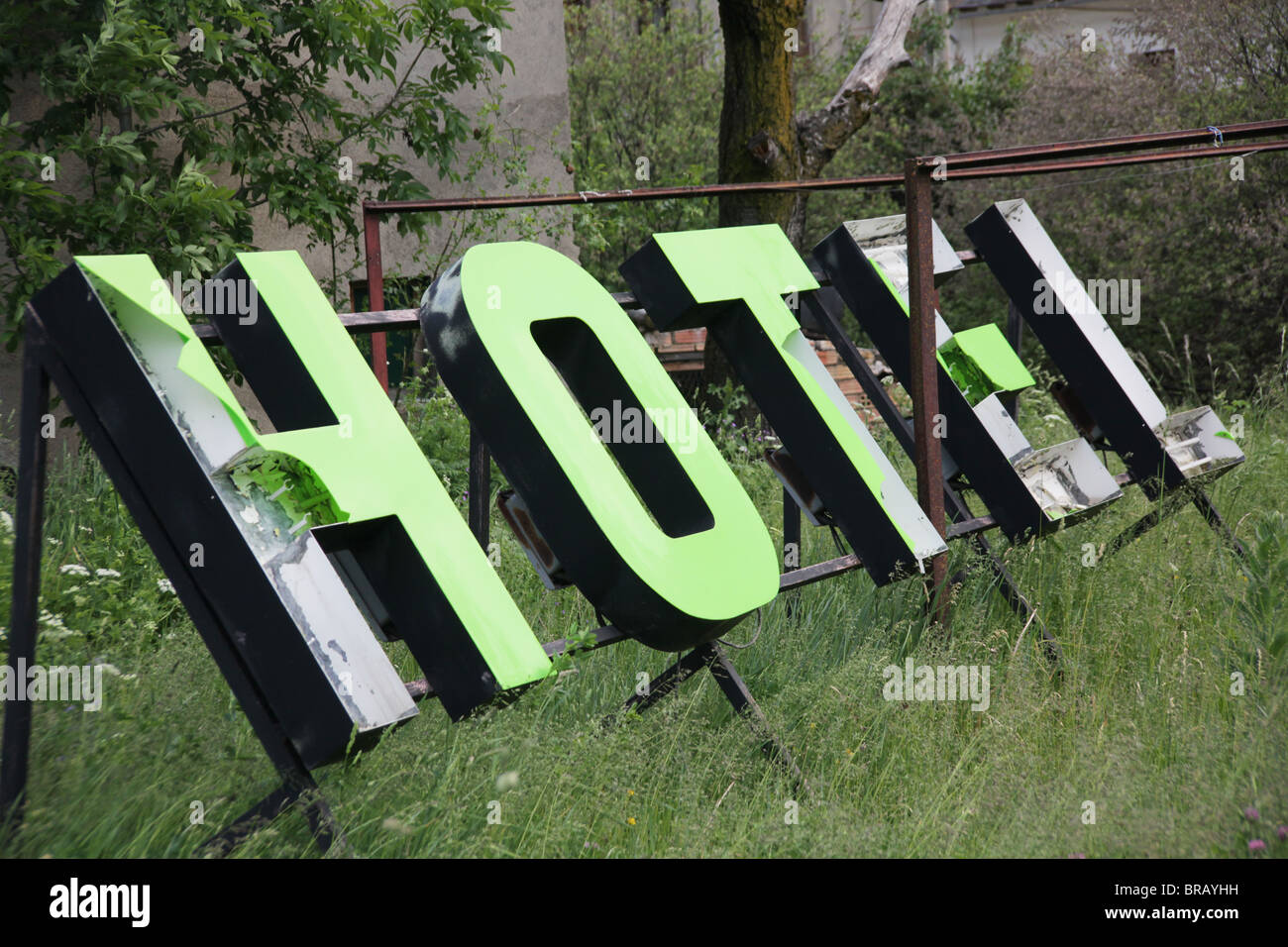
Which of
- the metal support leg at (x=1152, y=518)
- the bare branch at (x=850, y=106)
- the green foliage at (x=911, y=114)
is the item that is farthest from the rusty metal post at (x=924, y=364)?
the green foliage at (x=911, y=114)

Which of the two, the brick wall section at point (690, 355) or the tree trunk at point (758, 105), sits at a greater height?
the tree trunk at point (758, 105)

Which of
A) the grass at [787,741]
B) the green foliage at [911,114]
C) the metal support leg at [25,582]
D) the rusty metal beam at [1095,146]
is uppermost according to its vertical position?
the green foliage at [911,114]

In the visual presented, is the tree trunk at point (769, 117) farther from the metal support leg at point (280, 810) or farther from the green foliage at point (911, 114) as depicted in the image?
the metal support leg at point (280, 810)

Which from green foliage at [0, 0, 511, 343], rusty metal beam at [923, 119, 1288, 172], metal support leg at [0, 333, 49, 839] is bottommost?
metal support leg at [0, 333, 49, 839]

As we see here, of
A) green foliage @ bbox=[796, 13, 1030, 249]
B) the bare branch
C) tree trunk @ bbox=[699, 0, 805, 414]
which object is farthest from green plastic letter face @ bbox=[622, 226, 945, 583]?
green foliage @ bbox=[796, 13, 1030, 249]

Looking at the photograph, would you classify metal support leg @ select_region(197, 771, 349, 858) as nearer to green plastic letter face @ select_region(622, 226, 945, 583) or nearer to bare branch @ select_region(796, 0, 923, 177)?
green plastic letter face @ select_region(622, 226, 945, 583)

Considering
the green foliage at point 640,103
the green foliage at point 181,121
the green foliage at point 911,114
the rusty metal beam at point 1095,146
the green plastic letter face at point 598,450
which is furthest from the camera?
the green foliage at point 911,114

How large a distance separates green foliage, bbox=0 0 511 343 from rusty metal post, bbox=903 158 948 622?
9.70 feet

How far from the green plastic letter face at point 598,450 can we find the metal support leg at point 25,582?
89 centimetres

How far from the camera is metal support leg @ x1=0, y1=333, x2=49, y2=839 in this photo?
7.04 feet

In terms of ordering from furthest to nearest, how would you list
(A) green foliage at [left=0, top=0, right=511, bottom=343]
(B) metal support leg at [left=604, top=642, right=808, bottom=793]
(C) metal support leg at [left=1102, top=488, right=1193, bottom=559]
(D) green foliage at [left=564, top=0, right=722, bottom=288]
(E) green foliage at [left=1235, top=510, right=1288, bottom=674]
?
(D) green foliage at [left=564, top=0, right=722, bottom=288]
(A) green foliage at [left=0, top=0, right=511, bottom=343]
(C) metal support leg at [left=1102, top=488, right=1193, bottom=559]
(E) green foliage at [left=1235, top=510, right=1288, bottom=674]
(B) metal support leg at [left=604, top=642, right=808, bottom=793]

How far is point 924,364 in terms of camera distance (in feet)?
11.9

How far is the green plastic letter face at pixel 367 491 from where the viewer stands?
2193mm
